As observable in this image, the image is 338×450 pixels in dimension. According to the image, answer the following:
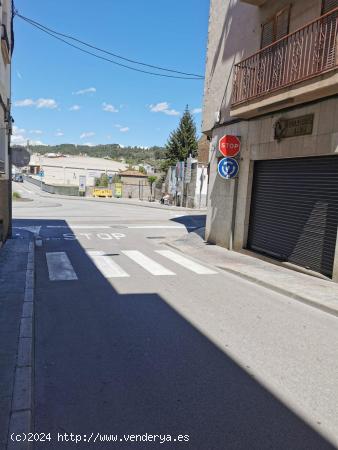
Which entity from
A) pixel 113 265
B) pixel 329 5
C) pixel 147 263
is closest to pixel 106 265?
pixel 113 265

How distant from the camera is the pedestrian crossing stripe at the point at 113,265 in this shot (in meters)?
8.48

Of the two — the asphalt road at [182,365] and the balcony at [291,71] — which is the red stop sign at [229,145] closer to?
the balcony at [291,71]

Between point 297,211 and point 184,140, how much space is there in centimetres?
4467

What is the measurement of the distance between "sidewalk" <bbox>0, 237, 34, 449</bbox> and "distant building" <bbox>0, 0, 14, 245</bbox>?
11.6 ft

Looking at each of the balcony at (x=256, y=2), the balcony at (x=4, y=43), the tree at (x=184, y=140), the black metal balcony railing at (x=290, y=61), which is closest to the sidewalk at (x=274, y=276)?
the black metal balcony railing at (x=290, y=61)

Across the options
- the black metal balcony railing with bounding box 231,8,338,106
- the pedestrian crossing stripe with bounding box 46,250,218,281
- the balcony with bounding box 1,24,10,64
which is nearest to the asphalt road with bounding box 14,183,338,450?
the pedestrian crossing stripe with bounding box 46,250,218,281

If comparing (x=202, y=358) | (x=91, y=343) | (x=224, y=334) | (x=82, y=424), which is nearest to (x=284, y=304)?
(x=224, y=334)

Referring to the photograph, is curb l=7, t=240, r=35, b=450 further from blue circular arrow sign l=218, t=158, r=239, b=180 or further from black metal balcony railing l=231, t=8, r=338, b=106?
blue circular arrow sign l=218, t=158, r=239, b=180

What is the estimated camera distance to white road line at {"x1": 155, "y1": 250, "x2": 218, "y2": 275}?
9.22 meters

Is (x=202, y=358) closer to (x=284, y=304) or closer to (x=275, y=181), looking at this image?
(x=284, y=304)

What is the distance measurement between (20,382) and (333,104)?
311 inches

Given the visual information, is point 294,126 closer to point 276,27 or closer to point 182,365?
point 276,27

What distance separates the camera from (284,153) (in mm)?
9734

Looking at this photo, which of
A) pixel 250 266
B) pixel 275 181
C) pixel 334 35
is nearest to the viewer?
pixel 334 35
